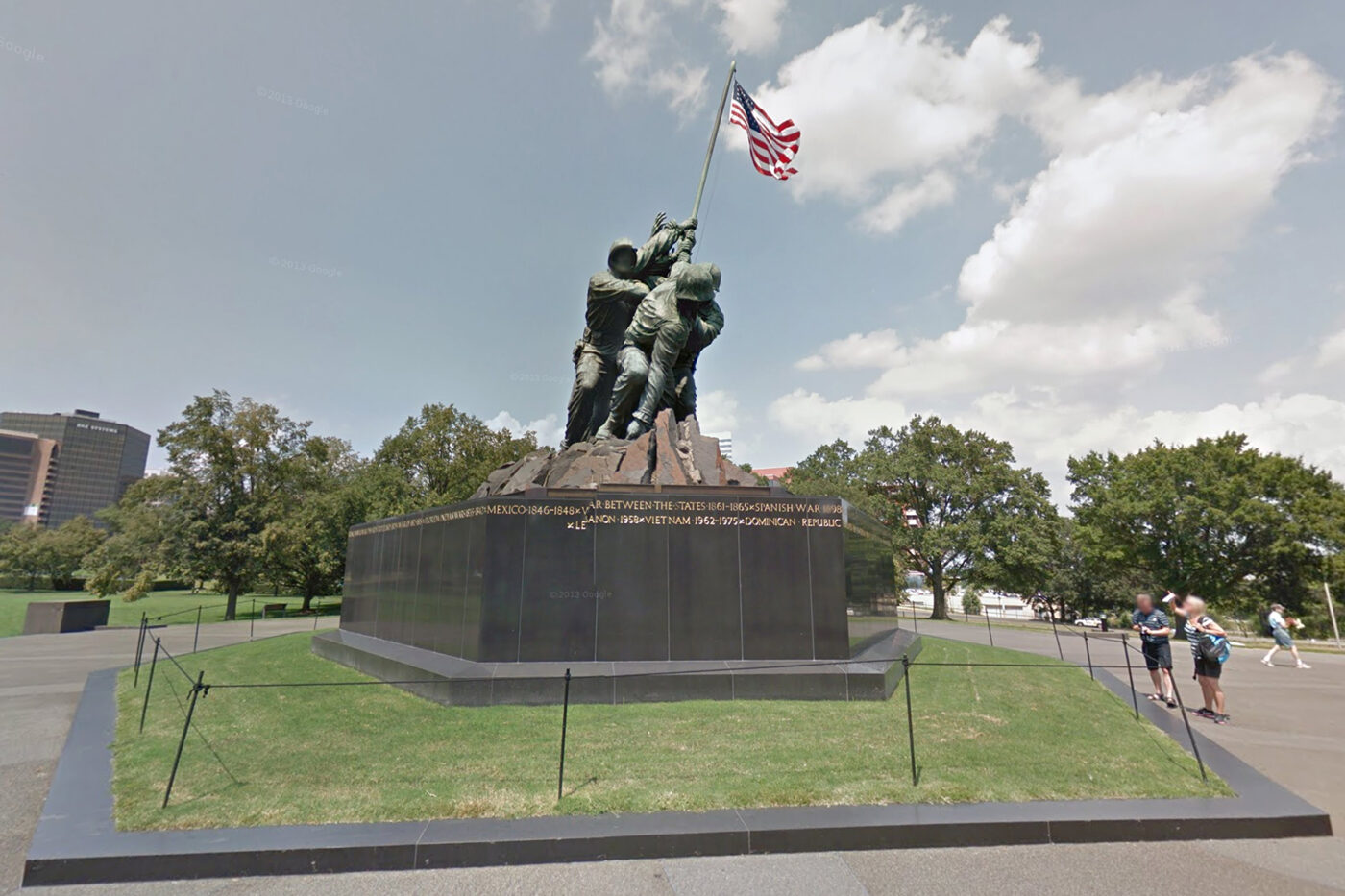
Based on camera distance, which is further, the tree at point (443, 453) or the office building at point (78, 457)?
the office building at point (78, 457)

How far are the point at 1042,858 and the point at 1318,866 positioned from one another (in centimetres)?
201

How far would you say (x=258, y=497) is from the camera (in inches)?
1309

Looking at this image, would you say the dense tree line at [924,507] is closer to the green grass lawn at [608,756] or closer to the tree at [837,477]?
the tree at [837,477]

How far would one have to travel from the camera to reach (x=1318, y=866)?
4719 mm

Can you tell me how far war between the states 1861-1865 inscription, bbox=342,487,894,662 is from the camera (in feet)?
31.5

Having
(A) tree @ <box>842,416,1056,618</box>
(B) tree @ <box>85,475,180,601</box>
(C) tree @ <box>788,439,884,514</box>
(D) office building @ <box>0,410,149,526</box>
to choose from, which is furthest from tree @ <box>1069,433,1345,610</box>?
(D) office building @ <box>0,410,149,526</box>

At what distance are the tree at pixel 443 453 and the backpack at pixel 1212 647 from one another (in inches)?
1459

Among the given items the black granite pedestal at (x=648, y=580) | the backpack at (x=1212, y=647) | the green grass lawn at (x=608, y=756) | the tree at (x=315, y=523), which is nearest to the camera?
the green grass lawn at (x=608, y=756)

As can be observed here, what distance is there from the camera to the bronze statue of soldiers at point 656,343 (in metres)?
12.4

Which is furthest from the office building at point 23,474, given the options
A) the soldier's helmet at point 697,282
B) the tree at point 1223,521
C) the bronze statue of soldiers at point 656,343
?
the tree at point 1223,521

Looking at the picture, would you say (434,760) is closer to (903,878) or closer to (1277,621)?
(903,878)

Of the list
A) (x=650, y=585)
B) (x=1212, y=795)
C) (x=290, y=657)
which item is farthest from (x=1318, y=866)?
(x=290, y=657)

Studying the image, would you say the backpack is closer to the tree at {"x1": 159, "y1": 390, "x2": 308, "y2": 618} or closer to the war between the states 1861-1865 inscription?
the war between the states 1861-1865 inscription

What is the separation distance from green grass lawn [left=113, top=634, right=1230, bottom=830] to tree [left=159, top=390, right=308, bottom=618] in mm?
25873
